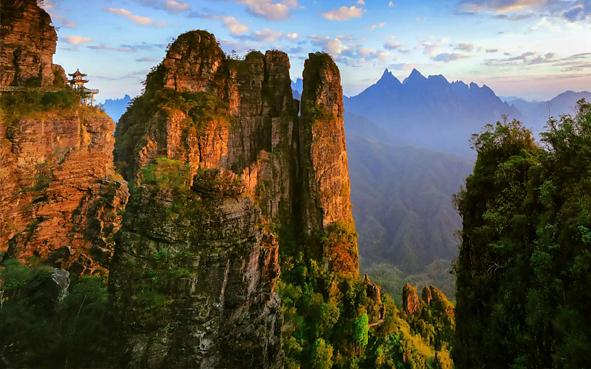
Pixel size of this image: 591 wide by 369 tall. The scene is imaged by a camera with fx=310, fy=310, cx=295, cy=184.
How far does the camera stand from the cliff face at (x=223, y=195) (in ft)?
37.8

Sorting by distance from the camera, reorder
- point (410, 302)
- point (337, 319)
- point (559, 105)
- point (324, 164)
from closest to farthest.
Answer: point (337, 319)
point (324, 164)
point (410, 302)
point (559, 105)

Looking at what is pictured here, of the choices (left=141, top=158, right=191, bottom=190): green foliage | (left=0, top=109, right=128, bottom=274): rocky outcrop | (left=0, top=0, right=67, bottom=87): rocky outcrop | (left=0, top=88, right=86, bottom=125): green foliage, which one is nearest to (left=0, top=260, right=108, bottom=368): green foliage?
(left=0, top=109, right=128, bottom=274): rocky outcrop

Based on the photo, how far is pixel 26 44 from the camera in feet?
55.5

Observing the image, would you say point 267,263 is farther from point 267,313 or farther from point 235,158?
point 235,158

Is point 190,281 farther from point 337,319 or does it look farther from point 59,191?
point 337,319

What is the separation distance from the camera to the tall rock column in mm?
33250

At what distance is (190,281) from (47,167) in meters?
11.0

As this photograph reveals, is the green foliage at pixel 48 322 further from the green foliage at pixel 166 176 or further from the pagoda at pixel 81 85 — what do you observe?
the pagoda at pixel 81 85

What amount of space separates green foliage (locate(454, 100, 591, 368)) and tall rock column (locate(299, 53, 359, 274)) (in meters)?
20.3

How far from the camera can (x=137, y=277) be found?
11492 millimetres

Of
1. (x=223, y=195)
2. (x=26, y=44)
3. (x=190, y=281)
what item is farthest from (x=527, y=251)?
(x=26, y=44)

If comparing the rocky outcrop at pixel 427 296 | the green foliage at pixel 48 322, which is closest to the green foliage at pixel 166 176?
the green foliage at pixel 48 322

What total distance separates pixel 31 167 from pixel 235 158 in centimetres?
2037

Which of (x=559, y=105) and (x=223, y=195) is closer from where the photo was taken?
(x=223, y=195)
